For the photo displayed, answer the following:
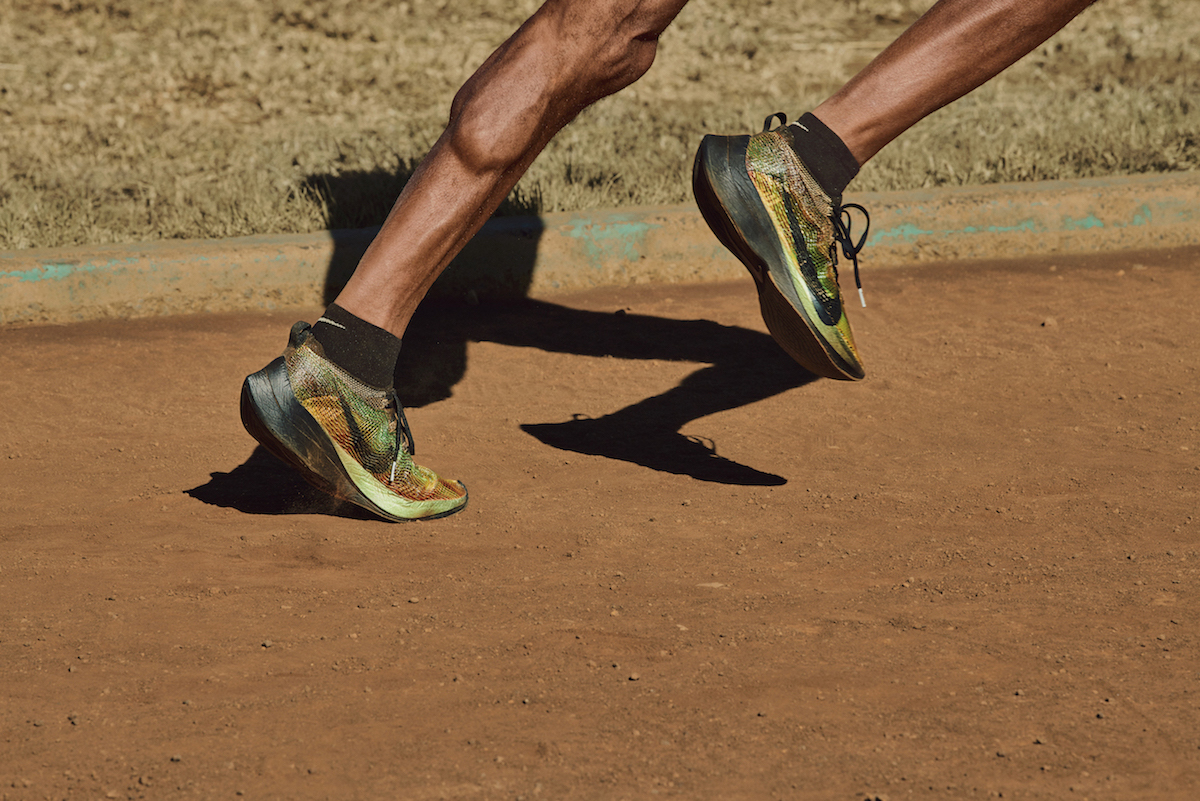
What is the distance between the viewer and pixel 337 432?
88.7 inches

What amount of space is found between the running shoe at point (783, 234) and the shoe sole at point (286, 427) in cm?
80

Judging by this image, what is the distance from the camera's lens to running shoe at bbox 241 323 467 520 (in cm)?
220

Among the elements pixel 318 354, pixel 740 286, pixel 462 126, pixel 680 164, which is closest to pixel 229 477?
pixel 318 354

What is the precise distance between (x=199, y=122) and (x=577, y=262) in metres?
2.66

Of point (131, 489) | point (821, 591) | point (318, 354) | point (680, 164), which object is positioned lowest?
point (131, 489)

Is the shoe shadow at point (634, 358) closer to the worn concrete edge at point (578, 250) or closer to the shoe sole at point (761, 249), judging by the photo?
the worn concrete edge at point (578, 250)

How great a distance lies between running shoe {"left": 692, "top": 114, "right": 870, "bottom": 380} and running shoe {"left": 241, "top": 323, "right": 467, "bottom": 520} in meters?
0.69

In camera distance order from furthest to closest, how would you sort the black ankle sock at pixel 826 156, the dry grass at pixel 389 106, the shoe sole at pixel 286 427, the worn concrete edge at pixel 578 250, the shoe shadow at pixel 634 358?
the dry grass at pixel 389 106
the worn concrete edge at pixel 578 250
the shoe shadow at pixel 634 358
the black ankle sock at pixel 826 156
the shoe sole at pixel 286 427

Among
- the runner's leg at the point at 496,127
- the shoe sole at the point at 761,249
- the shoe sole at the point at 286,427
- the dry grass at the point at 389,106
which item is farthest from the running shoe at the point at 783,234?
the dry grass at the point at 389,106

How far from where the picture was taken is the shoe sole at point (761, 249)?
2.22 meters

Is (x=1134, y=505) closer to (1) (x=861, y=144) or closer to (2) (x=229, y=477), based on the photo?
(1) (x=861, y=144)

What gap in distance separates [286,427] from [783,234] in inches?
36.8

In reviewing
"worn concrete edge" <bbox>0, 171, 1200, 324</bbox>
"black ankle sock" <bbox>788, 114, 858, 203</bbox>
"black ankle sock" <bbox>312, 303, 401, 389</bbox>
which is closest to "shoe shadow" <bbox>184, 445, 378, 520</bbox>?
"black ankle sock" <bbox>312, 303, 401, 389</bbox>

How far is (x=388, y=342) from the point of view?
89.9 inches
